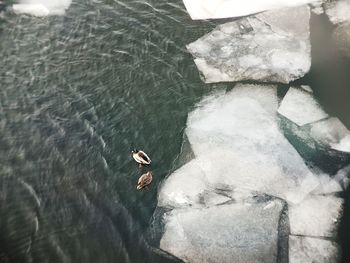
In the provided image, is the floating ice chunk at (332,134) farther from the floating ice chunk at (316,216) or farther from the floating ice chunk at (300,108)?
the floating ice chunk at (316,216)

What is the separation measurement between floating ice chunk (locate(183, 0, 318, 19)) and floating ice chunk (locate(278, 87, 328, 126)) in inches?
53.7

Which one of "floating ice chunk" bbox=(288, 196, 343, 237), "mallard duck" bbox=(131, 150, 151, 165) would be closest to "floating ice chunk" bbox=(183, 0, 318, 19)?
"mallard duck" bbox=(131, 150, 151, 165)

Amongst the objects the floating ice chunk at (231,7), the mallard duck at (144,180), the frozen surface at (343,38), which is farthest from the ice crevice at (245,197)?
the floating ice chunk at (231,7)

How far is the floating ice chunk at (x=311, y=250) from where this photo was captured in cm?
240

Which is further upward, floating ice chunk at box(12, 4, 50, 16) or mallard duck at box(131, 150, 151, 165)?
floating ice chunk at box(12, 4, 50, 16)

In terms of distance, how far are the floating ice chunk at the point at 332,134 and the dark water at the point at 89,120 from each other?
1.18 meters

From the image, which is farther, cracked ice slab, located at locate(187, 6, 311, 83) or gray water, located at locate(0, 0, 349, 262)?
cracked ice slab, located at locate(187, 6, 311, 83)

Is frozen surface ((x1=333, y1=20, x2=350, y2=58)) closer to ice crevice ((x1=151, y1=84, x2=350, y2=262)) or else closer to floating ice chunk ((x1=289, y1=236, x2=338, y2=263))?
ice crevice ((x1=151, y1=84, x2=350, y2=262))

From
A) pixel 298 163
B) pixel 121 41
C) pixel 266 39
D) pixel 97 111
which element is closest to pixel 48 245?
pixel 97 111

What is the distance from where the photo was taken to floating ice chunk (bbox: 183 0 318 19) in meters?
4.12

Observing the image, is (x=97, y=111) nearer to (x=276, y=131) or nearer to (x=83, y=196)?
(x=83, y=196)

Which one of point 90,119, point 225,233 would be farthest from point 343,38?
point 90,119

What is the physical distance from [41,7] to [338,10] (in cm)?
379

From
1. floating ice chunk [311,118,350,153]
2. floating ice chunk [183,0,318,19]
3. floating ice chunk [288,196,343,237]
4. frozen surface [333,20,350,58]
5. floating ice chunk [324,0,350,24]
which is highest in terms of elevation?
floating ice chunk [183,0,318,19]
